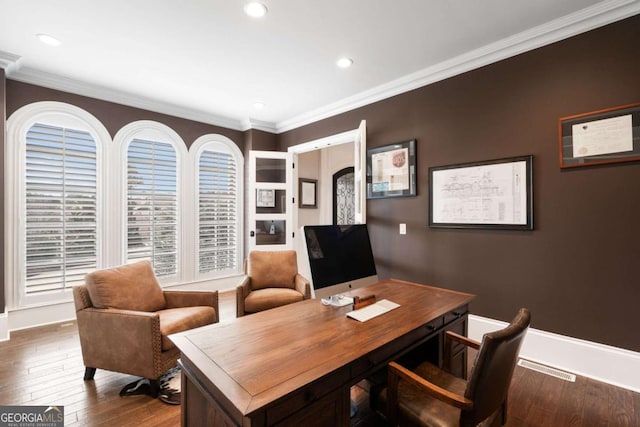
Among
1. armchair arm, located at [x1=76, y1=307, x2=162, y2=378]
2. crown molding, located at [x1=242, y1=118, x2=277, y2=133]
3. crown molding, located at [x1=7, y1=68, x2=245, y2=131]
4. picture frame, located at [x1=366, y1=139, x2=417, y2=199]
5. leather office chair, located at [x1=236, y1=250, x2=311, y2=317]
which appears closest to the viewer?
armchair arm, located at [x1=76, y1=307, x2=162, y2=378]

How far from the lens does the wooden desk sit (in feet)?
3.22

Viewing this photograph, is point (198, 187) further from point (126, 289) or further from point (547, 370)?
point (547, 370)

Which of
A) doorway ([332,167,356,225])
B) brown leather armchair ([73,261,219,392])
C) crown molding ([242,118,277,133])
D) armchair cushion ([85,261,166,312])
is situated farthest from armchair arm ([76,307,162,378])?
doorway ([332,167,356,225])

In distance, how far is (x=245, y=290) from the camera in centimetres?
320

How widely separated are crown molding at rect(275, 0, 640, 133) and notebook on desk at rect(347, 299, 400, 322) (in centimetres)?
258

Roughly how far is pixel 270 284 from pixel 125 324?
1.59 m

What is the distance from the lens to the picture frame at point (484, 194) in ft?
8.83

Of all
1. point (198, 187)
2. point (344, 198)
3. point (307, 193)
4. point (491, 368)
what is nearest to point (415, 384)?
point (491, 368)

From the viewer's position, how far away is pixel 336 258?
1.87 m

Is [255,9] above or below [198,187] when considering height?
above

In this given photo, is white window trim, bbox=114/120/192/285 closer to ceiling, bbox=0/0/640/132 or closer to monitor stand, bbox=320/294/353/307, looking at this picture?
ceiling, bbox=0/0/640/132

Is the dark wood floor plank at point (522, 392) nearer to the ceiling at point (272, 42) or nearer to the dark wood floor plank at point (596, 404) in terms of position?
the dark wood floor plank at point (596, 404)

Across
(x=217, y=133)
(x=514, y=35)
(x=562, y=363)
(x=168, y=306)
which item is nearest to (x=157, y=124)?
(x=217, y=133)

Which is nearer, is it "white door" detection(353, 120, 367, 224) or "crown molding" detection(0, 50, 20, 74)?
"crown molding" detection(0, 50, 20, 74)
